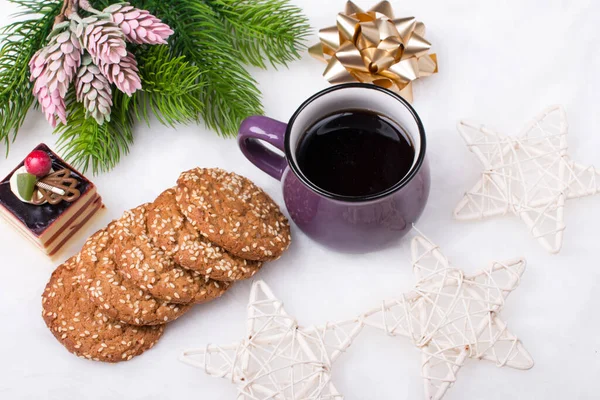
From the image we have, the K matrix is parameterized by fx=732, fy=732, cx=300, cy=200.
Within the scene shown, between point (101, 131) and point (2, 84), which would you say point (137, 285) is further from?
point (2, 84)

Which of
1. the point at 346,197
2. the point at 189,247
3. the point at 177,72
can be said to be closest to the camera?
the point at 346,197

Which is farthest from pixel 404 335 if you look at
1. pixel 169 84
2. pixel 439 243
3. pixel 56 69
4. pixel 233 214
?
pixel 56 69

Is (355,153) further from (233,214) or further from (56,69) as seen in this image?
(56,69)

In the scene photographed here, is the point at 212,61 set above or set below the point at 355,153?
above

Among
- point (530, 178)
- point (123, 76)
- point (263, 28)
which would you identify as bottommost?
point (530, 178)

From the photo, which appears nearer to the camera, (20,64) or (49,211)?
(49,211)

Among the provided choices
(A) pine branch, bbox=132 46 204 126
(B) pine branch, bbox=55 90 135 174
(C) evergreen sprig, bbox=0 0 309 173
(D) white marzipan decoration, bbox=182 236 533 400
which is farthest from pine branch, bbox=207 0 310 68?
(D) white marzipan decoration, bbox=182 236 533 400

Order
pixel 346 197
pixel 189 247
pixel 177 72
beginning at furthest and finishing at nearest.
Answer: pixel 177 72, pixel 189 247, pixel 346 197

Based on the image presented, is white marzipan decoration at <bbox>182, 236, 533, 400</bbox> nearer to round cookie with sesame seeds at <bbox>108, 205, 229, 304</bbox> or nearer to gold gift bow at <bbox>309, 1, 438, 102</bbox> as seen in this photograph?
round cookie with sesame seeds at <bbox>108, 205, 229, 304</bbox>
